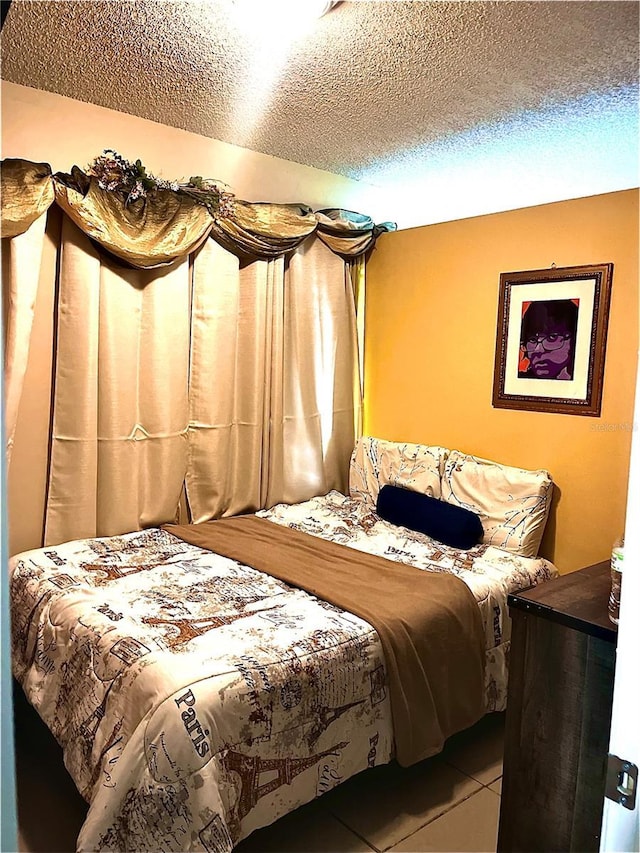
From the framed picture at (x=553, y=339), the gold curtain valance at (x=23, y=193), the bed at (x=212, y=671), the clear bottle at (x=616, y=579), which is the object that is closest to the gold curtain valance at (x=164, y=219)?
the gold curtain valance at (x=23, y=193)

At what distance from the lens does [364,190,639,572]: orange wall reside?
8.93 feet

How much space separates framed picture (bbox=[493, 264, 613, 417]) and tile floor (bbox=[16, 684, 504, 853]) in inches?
60.6

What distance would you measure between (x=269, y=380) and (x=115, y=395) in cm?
87

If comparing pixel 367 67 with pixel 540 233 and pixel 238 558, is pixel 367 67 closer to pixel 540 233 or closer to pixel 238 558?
pixel 540 233

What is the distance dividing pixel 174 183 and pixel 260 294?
0.68 meters

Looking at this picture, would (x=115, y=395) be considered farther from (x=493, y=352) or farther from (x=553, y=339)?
(x=553, y=339)

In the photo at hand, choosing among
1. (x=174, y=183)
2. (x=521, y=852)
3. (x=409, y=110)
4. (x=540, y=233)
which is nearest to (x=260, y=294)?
(x=174, y=183)

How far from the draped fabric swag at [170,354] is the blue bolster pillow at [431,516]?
1.84 feet

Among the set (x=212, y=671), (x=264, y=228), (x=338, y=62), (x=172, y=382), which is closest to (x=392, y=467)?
(x=172, y=382)

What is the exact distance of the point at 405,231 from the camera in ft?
11.7

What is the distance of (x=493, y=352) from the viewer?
3.16 meters

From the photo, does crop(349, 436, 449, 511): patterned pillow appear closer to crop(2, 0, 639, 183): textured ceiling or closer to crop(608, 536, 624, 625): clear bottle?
crop(2, 0, 639, 183): textured ceiling

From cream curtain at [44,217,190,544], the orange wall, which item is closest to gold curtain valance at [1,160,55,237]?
cream curtain at [44,217,190,544]

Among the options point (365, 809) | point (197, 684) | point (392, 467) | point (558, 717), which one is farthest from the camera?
point (392, 467)
